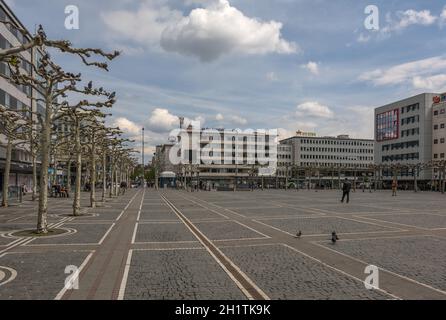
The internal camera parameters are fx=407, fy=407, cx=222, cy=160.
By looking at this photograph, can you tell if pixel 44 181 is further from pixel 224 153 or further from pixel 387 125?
pixel 224 153

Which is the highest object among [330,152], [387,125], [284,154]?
[387,125]

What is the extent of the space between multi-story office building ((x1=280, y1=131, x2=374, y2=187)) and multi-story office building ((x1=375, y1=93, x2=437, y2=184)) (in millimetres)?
29032

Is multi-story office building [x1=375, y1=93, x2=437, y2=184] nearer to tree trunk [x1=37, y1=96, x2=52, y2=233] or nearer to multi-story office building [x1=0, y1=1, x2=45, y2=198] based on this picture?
multi-story office building [x1=0, y1=1, x2=45, y2=198]

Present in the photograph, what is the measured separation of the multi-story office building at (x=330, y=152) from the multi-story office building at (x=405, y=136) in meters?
29.0

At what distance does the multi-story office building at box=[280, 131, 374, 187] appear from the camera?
16038 cm

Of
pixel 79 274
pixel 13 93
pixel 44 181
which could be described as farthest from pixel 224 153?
pixel 79 274

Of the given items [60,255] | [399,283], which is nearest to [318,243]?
[399,283]

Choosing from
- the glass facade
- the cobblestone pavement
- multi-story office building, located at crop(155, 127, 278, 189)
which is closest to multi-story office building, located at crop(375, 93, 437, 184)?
the glass facade

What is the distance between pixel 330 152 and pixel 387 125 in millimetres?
45523

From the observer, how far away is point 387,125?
407 feet

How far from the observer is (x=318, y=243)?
46.4ft

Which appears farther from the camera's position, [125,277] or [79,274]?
[79,274]

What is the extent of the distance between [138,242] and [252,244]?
4.03 meters
